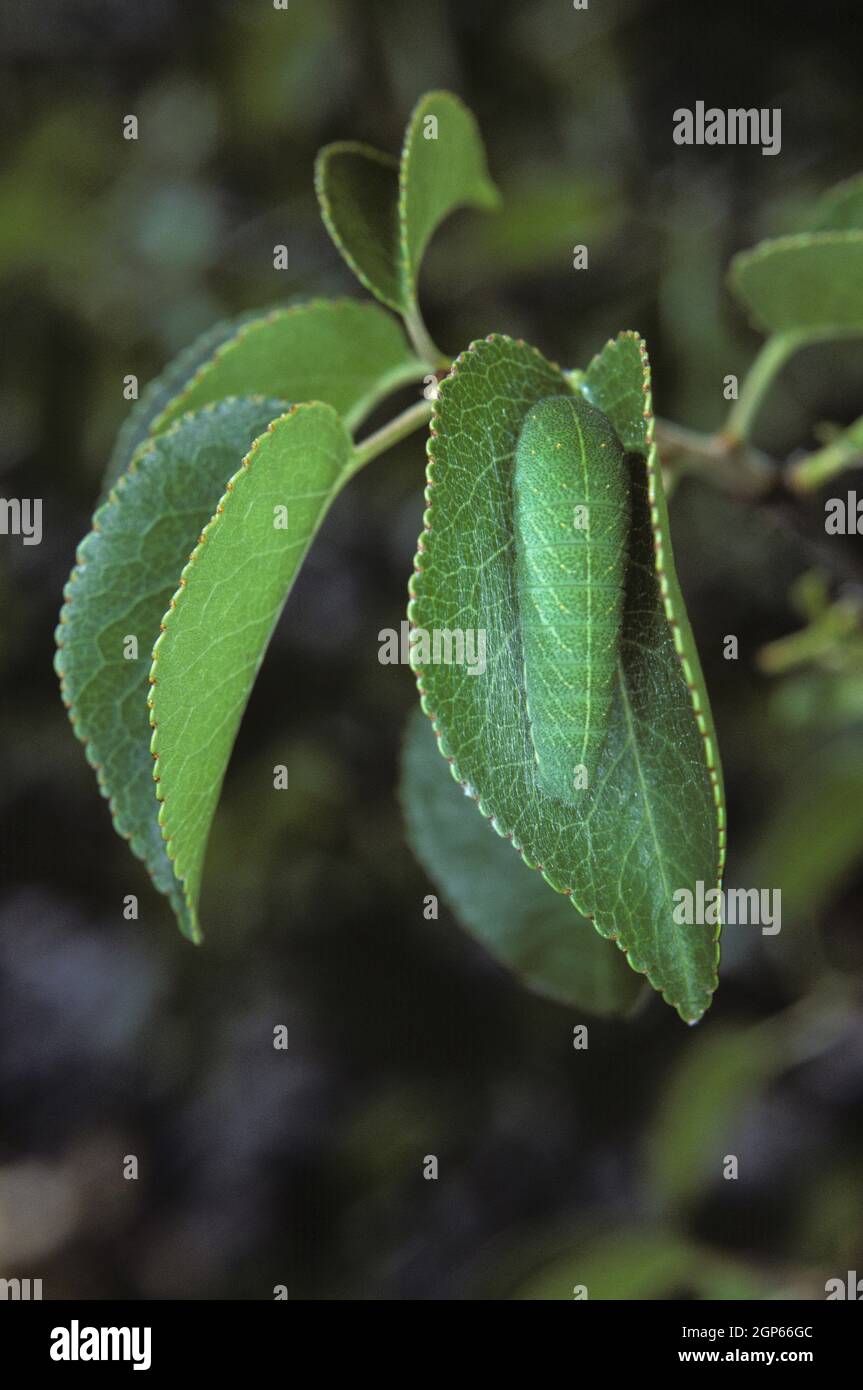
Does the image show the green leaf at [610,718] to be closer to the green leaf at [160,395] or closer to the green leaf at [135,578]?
the green leaf at [135,578]

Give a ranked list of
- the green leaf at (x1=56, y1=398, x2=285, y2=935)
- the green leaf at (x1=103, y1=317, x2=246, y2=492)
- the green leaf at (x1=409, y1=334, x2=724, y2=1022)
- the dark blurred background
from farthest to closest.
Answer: the dark blurred background
the green leaf at (x1=103, y1=317, x2=246, y2=492)
the green leaf at (x1=56, y1=398, x2=285, y2=935)
the green leaf at (x1=409, y1=334, x2=724, y2=1022)

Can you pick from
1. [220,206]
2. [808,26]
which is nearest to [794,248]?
[808,26]

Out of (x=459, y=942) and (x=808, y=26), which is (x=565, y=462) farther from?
(x=459, y=942)

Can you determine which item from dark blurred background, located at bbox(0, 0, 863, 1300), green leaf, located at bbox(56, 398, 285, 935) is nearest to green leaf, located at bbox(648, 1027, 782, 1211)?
dark blurred background, located at bbox(0, 0, 863, 1300)

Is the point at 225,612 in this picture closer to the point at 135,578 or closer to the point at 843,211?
the point at 135,578

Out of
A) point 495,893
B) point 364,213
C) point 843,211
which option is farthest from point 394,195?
point 495,893

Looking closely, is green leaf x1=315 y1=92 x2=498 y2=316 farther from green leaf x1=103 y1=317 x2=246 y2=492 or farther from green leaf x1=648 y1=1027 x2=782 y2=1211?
green leaf x1=648 y1=1027 x2=782 y2=1211
